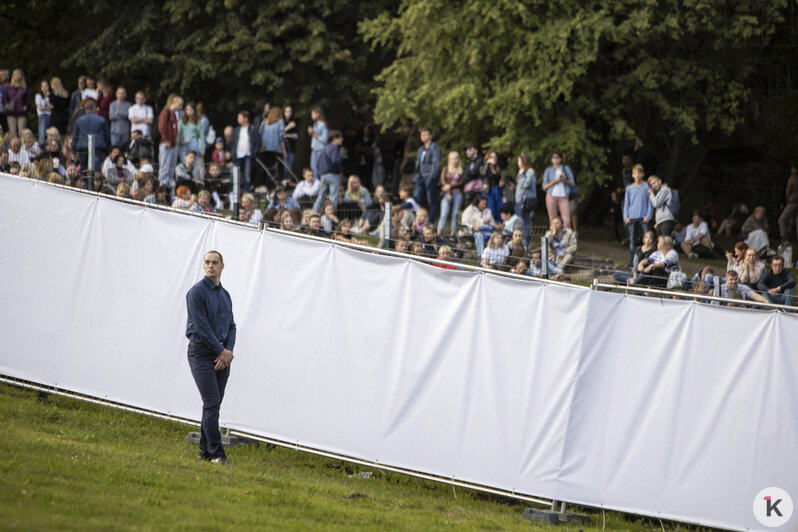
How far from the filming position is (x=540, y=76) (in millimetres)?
26219

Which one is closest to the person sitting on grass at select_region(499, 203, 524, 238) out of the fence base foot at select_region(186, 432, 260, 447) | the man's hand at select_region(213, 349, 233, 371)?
the fence base foot at select_region(186, 432, 260, 447)

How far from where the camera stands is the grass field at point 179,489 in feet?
29.1

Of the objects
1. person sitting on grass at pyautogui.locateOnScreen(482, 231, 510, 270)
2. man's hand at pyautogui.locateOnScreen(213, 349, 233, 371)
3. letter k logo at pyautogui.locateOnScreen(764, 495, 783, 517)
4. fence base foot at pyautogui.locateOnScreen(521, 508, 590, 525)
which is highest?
person sitting on grass at pyautogui.locateOnScreen(482, 231, 510, 270)

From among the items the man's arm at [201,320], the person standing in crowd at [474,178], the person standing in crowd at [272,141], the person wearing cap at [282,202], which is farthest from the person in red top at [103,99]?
the man's arm at [201,320]

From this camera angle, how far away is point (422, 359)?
11164 millimetres

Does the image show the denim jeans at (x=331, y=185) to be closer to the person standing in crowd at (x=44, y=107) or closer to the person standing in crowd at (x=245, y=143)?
the person standing in crowd at (x=245, y=143)

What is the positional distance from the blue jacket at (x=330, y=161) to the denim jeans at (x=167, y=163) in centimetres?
300

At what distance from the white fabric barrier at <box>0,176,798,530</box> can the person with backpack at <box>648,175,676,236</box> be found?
11472 millimetres

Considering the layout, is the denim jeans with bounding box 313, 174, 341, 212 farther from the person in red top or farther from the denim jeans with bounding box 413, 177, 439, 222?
the person in red top

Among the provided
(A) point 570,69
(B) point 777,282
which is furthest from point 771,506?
(A) point 570,69

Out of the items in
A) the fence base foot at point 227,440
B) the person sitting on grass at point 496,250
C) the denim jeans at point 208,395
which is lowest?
the fence base foot at point 227,440

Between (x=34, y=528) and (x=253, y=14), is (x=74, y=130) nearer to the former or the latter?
(x=253, y=14)

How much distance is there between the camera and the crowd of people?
18594mm

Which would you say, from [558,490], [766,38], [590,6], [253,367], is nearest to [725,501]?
[558,490]
